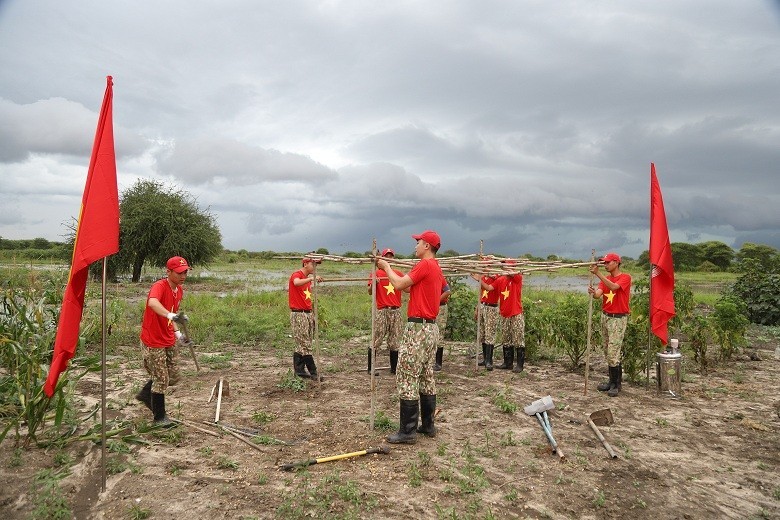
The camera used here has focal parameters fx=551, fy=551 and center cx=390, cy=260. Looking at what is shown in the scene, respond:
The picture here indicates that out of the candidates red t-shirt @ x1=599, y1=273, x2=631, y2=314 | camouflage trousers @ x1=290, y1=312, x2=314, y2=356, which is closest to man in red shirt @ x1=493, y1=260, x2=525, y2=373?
red t-shirt @ x1=599, y1=273, x2=631, y2=314

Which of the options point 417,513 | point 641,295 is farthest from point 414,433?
point 641,295

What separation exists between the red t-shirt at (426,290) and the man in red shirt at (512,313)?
392 cm

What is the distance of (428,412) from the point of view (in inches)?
256

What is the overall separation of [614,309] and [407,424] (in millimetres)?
4170

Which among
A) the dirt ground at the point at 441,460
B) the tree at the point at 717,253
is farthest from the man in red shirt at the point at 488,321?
the tree at the point at 717,253

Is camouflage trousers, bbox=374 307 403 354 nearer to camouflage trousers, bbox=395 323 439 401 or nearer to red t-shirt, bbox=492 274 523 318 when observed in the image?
red t-shirt, bbox=492 274 523 318

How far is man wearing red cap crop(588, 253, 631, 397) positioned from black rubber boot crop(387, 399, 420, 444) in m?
3.73

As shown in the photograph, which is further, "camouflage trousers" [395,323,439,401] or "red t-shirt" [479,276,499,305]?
"red t-shirt" [479,276,499,305]

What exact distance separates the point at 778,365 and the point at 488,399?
22.2ft

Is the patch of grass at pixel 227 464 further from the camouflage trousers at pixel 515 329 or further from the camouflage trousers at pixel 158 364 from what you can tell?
the camouflage trousers at pixel 515 329

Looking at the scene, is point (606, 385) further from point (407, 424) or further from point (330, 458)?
point (330, 458)

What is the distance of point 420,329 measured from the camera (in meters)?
6.23

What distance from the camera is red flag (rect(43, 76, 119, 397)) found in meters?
4.84

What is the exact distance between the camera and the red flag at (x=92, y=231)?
15.9 ft
